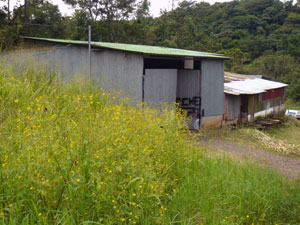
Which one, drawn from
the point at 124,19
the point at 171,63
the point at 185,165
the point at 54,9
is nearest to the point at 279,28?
the point at 124,19

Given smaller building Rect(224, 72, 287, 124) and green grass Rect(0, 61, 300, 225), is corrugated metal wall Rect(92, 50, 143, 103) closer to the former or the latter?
green grass Rect(0, 61, 300, 225)

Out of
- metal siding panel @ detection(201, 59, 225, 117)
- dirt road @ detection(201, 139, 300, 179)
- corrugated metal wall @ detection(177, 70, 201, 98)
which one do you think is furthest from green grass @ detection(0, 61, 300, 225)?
corrugated metal wall @ detection(177, 70, 201, 98)

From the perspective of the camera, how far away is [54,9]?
2477 centimetres

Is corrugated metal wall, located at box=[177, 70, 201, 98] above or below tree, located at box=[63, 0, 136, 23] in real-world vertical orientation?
below

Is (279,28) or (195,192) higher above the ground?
(279,28)

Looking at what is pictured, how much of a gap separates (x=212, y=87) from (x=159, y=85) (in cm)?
234

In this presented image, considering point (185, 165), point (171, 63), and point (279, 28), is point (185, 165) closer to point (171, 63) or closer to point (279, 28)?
point (171, 63)

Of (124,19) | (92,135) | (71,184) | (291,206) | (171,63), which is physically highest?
(124,19)

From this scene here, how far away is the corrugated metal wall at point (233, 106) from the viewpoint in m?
12.3

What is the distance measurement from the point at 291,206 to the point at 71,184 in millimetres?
3037

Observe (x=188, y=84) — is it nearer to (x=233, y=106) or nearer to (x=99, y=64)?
(x=233, y=106)

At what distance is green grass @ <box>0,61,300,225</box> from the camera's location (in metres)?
3.46

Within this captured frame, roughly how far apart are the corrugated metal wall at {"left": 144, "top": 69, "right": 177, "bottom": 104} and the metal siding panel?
49.4 inches

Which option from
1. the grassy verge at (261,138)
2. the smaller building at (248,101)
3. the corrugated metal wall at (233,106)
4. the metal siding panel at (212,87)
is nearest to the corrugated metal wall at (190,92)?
the metal siding panel at (212,87)
